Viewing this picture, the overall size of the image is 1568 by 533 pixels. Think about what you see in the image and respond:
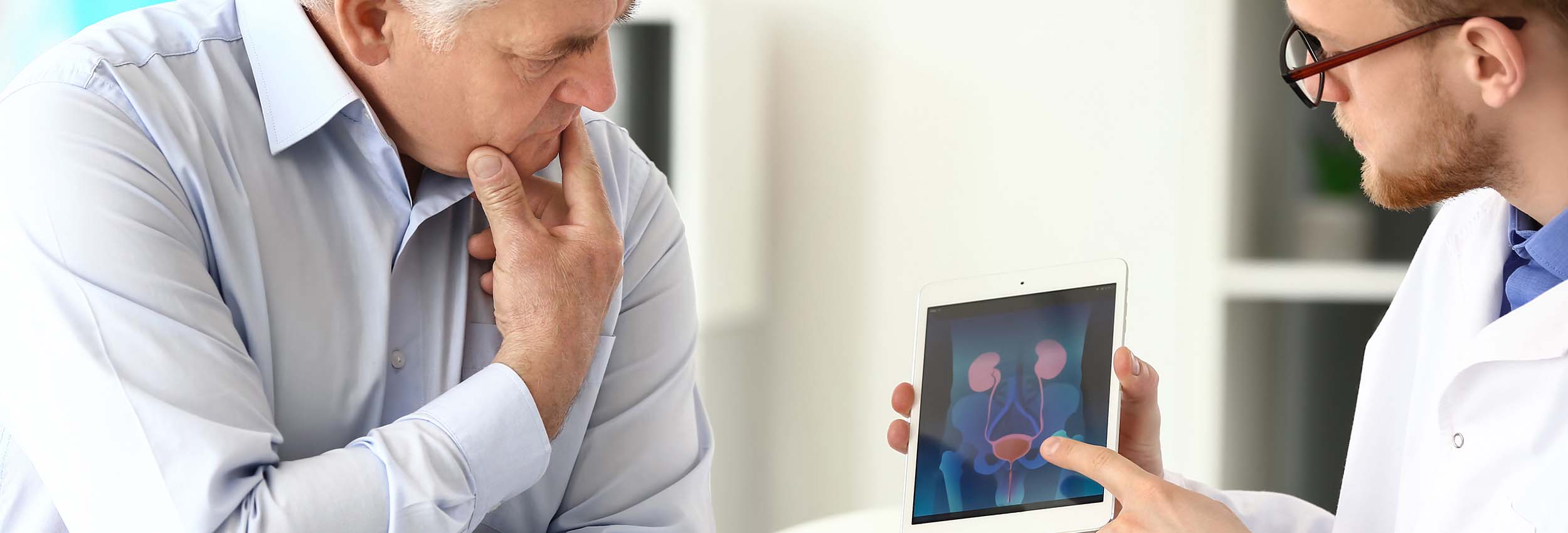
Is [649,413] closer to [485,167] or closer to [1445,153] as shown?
[485,167]

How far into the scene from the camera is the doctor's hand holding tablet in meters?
1.11

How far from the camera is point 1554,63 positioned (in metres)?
0.99

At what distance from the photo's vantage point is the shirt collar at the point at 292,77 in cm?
99

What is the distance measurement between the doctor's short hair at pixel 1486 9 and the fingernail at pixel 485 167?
2.50ft

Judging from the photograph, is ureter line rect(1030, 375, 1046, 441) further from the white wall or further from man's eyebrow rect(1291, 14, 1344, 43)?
the white wall

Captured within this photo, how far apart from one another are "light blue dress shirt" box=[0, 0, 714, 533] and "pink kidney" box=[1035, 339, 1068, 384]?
0.34 metres

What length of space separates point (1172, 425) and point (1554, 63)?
3.79 feet

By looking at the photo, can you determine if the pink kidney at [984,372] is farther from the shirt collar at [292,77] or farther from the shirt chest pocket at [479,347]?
the shirt collar at [292,77]

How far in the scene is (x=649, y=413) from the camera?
45.1 inches

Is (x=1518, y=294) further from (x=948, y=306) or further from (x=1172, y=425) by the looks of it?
(x=1172, y=425)

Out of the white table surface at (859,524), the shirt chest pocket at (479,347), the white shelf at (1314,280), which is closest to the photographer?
the shirt chest pocket at (479,347)

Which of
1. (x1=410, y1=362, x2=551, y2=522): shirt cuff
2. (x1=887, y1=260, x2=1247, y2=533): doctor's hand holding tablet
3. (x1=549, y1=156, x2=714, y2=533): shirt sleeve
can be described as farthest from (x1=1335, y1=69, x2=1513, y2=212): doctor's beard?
(x1=410, y1=362, x2=551, y2=522): shirt cuff

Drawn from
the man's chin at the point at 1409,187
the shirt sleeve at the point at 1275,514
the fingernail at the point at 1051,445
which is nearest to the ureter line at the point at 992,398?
the fingernail at the point at 1051,445

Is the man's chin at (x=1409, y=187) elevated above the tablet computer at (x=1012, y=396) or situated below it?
above
